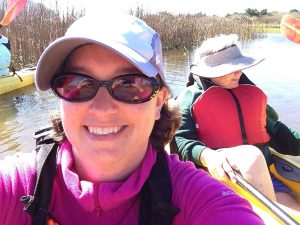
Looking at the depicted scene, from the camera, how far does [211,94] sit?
313 cm

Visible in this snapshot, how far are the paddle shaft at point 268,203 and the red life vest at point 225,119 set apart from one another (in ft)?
2.44

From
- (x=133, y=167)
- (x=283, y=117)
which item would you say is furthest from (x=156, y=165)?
(x=283, y=117)

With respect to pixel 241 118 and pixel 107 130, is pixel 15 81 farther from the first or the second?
pixel 107 130

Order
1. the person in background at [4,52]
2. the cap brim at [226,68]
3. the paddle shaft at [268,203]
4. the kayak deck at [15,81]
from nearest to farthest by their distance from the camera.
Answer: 1. the paddle shaft at [268,203]
2. the cap brim at [226,68]
3. the person in background at [4,52]
4. the kayak deck at [15,81]

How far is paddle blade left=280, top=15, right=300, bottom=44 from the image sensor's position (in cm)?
237

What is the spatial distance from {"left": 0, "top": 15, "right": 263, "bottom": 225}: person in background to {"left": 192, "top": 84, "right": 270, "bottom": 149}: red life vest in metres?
1.95

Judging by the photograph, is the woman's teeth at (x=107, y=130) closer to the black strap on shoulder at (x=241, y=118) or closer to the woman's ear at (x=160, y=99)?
the woman's ear at (x=160, y=99)

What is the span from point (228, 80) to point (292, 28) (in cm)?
83

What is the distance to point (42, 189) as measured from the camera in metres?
1.11

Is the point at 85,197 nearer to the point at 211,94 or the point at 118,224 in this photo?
the point at 118,224

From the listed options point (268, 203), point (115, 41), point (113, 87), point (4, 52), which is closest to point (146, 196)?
point (113, 87)

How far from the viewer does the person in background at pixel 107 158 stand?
1069 mm

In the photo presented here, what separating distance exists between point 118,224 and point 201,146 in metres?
1.74

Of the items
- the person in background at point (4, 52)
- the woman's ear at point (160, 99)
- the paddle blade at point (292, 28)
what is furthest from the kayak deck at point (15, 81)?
the woman's ear at point (160, 99)
